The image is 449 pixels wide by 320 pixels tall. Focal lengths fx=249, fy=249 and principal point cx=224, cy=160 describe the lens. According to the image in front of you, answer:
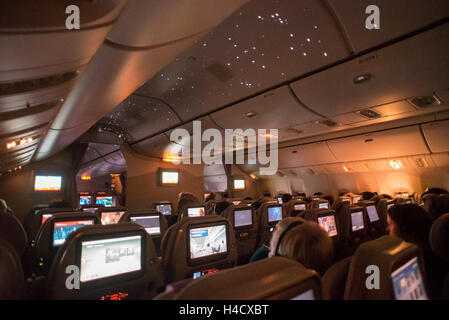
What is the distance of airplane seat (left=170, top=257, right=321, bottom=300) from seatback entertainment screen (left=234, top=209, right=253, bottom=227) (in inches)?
159

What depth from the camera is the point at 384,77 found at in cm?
378

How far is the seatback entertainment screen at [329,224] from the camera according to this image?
171 inches

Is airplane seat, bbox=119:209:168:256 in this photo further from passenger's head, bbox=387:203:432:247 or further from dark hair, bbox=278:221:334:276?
passenger's head, bbox=387:203:432:247

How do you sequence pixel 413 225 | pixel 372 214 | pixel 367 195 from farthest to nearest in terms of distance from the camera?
pixel 367 195, pixel 372 214, pixel 413 225

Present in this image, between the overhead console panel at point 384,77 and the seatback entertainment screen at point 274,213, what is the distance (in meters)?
2.35

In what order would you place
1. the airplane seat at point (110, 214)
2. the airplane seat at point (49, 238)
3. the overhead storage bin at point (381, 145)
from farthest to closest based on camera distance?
the overhead storage bin at point (381, 145) → the airplane seat at point (110, 214) → the airplane seat at point (49, 238)

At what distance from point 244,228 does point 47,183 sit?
1000 cm

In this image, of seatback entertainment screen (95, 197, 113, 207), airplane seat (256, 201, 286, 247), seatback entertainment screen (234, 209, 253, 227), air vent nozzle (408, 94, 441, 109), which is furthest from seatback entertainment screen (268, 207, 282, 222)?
seatback entertainment screen (95, 197, 113, 207)

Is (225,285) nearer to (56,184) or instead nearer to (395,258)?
(395,258)

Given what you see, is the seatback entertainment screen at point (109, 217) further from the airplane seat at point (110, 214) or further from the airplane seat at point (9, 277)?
the airplane seat at point (9, 277)

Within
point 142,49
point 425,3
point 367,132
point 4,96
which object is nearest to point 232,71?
point 142,49

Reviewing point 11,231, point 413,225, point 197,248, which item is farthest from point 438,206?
point 11,231

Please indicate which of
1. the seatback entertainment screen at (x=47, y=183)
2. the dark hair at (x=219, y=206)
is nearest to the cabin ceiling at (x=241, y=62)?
the dark hair at (x=219, y=206)

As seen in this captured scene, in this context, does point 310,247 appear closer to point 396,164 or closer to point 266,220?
point 266,220
